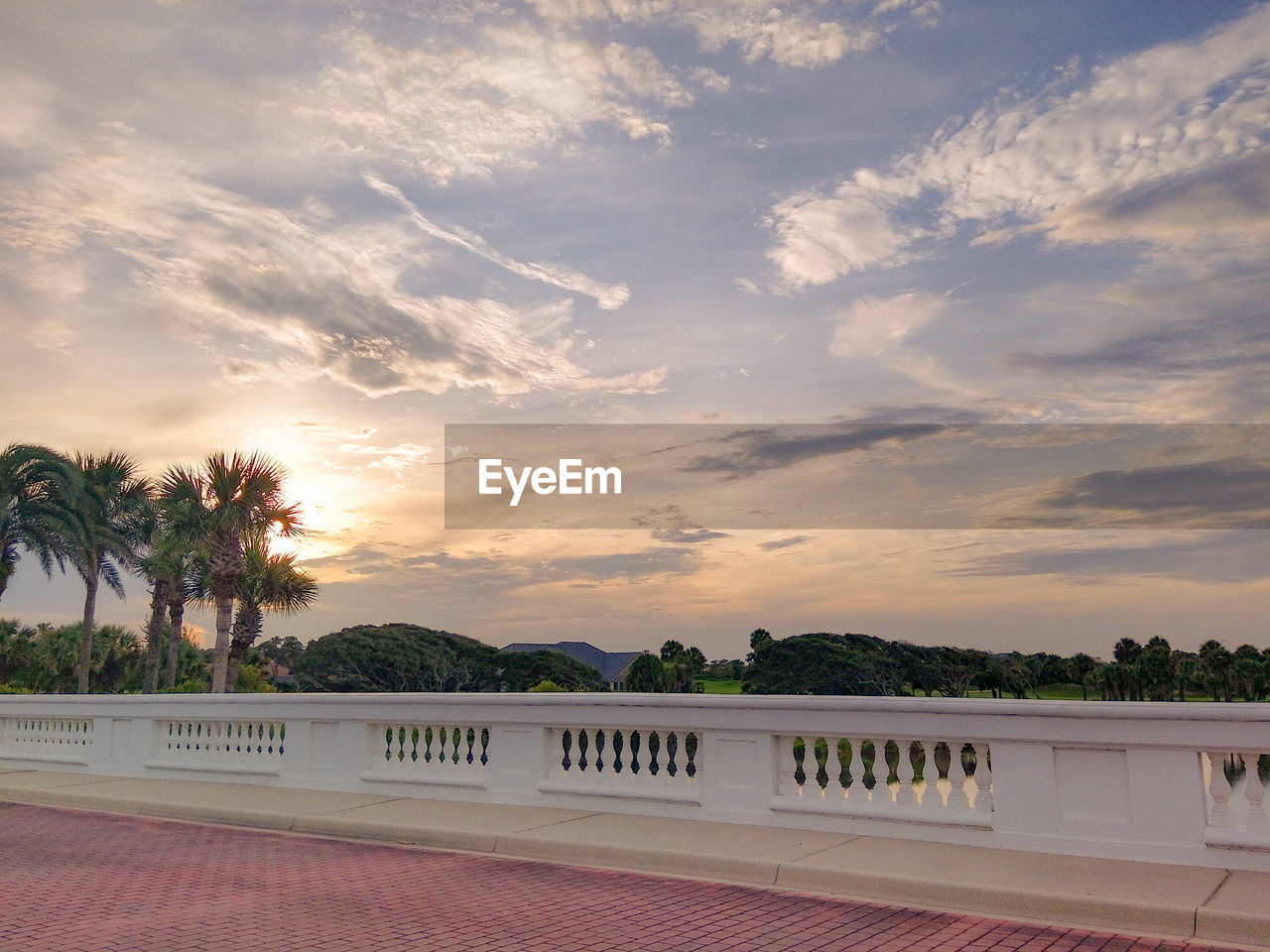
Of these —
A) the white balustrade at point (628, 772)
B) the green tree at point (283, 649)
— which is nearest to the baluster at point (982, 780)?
the white balustrade at point (628, 772)

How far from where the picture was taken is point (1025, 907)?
25.9 feet

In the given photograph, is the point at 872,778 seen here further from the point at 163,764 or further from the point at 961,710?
the point at 163,764

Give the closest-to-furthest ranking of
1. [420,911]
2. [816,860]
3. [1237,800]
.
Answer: [420,911]
[1237,800]
[816,860]

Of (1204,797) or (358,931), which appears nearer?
(358,931)

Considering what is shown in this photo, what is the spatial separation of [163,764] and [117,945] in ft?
35.1

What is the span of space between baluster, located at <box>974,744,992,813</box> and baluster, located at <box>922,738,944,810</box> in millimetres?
358

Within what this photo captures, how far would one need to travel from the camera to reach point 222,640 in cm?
4509

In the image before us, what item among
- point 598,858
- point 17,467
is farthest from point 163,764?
point 17,467

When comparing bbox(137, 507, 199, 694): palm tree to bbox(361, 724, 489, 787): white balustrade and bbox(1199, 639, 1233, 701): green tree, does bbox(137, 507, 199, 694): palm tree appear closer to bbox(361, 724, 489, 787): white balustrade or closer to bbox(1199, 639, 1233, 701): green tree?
bbox(361, 724, 489, 787): white balustrade

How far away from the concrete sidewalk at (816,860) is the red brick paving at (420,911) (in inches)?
9.0

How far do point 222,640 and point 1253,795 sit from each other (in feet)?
142

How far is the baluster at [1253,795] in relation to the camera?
8.66 metres

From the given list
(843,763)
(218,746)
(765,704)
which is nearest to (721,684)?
(218,746)

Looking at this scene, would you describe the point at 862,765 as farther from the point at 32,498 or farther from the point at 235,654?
the point at 235,654
